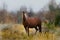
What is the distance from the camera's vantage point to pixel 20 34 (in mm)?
1952

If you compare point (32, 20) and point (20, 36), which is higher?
point (32, 20)

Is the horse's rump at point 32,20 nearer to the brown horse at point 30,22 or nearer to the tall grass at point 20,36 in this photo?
the brown horse at point 30,22

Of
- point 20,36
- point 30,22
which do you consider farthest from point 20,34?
point 30,22

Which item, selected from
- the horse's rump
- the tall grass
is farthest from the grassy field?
the horse's rump

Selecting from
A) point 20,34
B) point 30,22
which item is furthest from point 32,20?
point 20,34

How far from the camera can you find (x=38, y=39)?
194 cm

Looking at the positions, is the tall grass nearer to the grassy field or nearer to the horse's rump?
the grassy field

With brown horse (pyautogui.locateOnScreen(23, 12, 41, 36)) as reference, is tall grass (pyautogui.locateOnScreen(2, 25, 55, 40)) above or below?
below

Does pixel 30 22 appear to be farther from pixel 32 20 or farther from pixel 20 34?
pixel 20 34

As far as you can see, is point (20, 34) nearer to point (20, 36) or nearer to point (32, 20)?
point (20, 36)

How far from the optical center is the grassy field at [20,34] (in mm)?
1932

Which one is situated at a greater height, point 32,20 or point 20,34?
point 32,20

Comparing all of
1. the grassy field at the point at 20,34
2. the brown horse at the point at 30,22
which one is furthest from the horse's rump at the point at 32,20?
the grassy field at the point at 20,34

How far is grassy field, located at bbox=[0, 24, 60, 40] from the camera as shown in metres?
1.93
